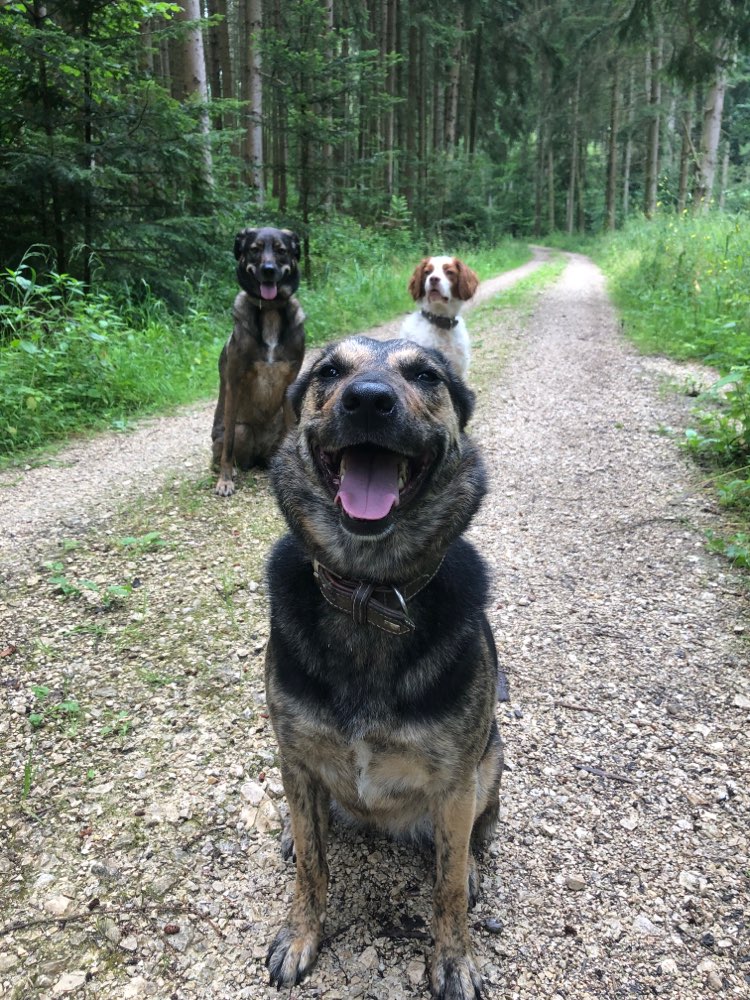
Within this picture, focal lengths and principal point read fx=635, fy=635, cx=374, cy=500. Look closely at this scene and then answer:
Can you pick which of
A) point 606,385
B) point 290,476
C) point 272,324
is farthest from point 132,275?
point 290,476

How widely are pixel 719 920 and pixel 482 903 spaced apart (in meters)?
0.73

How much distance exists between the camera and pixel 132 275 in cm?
854

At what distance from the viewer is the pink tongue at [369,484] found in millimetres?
1865

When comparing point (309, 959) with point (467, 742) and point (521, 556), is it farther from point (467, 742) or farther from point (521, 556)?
point (521, 556)

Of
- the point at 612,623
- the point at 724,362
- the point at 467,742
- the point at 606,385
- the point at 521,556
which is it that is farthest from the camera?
the point at 606,385

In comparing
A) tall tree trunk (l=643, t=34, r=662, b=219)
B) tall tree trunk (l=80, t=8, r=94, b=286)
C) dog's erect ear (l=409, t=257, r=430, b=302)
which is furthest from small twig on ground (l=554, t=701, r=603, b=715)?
tall tree trunk (l=643, t=34, r=662, b=219)

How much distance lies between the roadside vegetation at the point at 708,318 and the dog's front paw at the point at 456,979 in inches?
111

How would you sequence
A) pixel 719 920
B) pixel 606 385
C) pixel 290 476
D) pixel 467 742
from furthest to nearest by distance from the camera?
pixel 606 385, pixel 290 476, pixel 719 920, pixel 467 742

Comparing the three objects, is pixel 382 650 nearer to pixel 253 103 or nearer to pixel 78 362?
pixel 78 362

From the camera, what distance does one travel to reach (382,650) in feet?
6.08

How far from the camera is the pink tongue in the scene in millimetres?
1865

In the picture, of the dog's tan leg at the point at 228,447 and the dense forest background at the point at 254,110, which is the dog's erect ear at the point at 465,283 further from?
the dense forest background at the point at 254,110

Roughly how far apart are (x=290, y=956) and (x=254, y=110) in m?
13.8

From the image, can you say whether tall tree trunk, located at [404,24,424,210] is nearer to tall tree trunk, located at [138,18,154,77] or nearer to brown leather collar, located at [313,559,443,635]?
tall tree trunk, located at [138,18,154,77]
